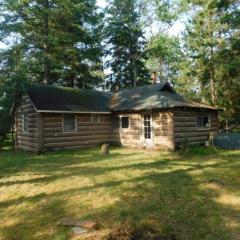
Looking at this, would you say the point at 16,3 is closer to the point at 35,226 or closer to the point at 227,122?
the point at 227,122

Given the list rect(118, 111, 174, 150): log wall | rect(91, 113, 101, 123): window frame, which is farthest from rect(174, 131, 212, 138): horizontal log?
rect(91, 113, 101, 123): window frame

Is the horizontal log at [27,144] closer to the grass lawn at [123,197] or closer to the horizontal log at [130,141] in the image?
the grass lawn at [123,197]

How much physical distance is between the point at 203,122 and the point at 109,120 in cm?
657

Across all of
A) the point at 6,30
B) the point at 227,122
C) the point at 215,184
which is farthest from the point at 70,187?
the point at 6,30

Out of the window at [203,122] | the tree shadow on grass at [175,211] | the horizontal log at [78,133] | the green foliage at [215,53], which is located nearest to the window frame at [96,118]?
the horizontal log at [78,133]

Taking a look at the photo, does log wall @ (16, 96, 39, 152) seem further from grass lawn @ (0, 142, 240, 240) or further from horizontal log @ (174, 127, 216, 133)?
horizontal log @ (174, 127, 216, 133)

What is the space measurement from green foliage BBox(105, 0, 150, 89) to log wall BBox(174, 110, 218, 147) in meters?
18.1

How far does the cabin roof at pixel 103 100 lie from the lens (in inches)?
743

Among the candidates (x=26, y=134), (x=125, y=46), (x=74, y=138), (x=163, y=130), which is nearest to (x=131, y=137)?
(x=163, y=130)

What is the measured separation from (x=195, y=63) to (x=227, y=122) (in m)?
9.68

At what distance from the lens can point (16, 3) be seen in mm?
29141

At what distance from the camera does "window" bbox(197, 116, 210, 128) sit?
67.4 ft

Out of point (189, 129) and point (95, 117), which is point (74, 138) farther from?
point (189, 129)

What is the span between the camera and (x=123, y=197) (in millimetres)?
8227
